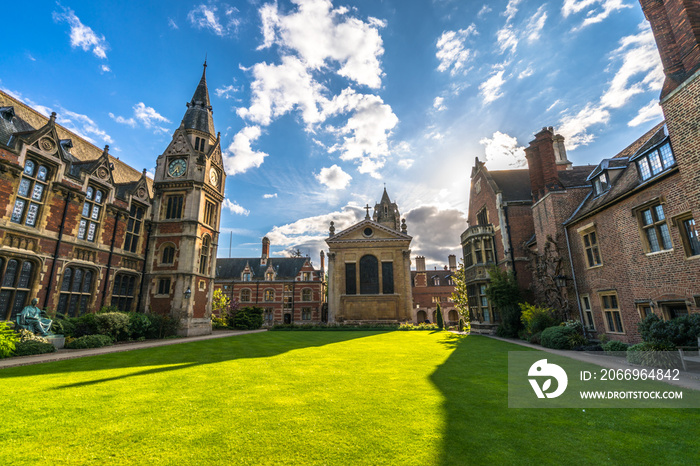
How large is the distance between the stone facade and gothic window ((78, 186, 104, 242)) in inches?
1006

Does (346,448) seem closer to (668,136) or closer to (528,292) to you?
(668,136)

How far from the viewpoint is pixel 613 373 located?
8453 mm

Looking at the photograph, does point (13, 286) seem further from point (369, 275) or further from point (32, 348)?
point (369, 275)

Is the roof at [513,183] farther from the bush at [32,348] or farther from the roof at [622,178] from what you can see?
the bush at [32,348]

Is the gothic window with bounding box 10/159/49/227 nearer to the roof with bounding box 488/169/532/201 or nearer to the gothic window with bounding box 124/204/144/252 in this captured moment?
the gothic window with bounding box 124/204/144/252

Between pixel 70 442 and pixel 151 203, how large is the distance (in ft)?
81.9

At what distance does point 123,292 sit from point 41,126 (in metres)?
11.6

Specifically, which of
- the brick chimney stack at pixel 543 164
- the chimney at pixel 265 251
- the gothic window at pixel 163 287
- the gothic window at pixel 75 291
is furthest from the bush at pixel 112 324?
the chimney at pixel 265 251

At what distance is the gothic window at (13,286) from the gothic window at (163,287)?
8.12 metres

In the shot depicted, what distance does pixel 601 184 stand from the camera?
1580 centimetres

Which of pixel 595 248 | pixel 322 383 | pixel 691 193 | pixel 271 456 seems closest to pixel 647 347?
pixel 691 193

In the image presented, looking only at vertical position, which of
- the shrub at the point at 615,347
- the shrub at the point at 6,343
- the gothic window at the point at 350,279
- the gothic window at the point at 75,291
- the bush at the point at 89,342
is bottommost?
the shrub at the point at 615,347

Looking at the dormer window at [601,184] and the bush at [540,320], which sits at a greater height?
the dormer window at [601,184]

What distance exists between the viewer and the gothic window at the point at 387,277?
39781 mm
